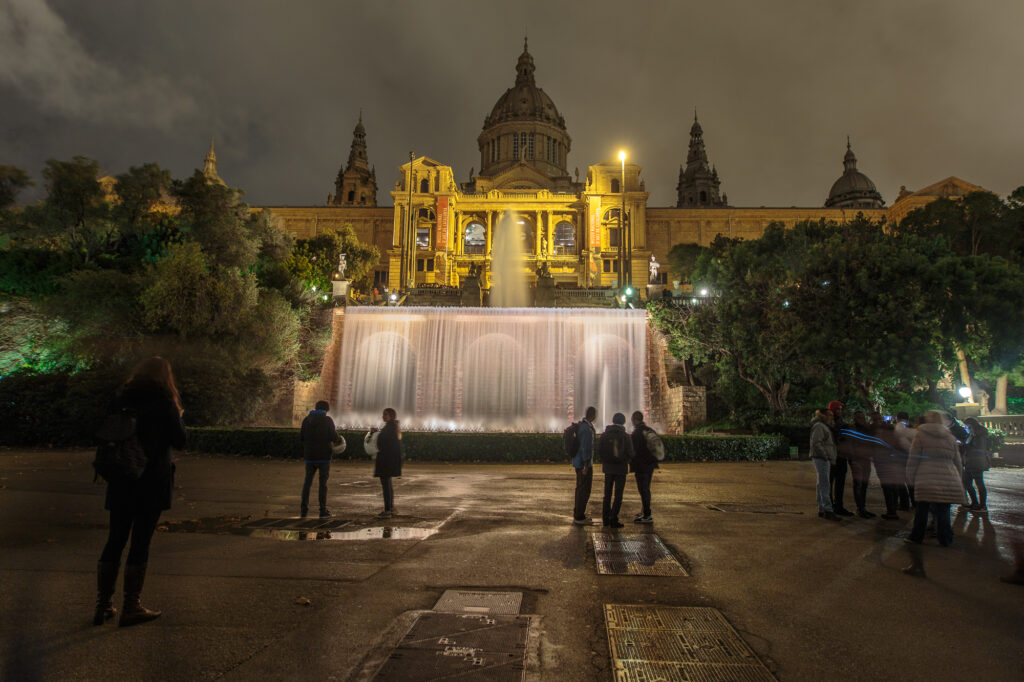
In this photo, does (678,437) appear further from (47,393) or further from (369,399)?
(47,393)

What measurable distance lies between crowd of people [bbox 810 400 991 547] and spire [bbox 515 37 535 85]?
318ft

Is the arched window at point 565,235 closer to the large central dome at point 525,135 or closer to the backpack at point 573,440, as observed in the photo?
the large central dome at point 525,135

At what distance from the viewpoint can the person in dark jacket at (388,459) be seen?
9.02 meters

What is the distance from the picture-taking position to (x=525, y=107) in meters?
90.4

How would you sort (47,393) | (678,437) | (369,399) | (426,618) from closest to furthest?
(426,618), (678,437), (47,393), (369,399)

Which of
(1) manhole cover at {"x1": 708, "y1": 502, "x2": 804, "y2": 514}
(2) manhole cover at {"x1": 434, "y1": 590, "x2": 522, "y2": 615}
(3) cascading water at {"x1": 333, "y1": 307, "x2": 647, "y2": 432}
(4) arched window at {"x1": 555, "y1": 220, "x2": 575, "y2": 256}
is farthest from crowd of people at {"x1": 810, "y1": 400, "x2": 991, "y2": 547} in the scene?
(4) arched window at {"x1": 555, "y1": 220, "x2": 575, "y2": 256}

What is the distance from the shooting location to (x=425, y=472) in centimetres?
1573

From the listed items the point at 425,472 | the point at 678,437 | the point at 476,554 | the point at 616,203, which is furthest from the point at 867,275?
the point at 616,203

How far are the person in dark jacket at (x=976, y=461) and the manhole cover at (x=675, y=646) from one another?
851 cm

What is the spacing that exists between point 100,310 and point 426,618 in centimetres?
2739

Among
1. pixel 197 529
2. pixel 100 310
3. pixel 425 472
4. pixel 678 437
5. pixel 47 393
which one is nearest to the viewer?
pixel 197 529

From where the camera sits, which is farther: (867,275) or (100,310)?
(100,310)

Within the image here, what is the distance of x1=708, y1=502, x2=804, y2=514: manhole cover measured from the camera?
9823 mm

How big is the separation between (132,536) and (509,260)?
2462 inches
